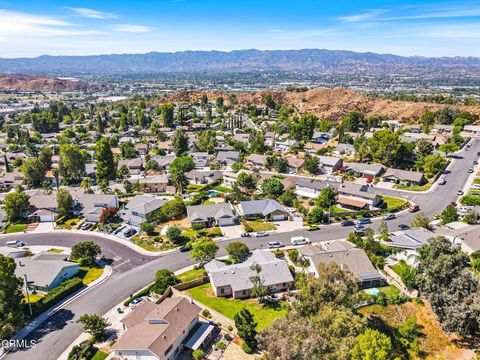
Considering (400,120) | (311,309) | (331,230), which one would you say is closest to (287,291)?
(311,309)

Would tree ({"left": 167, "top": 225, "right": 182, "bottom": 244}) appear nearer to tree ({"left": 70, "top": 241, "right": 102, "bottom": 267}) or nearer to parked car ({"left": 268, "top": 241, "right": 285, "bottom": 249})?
tree ({"left": 70, "top": 241, "right": 102, "bottom": 267})

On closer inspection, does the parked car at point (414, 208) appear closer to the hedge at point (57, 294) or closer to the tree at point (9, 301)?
the hedge at point (57, 294)

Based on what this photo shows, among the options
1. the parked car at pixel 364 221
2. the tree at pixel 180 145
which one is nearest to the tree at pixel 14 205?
the tree at pixel 180 145

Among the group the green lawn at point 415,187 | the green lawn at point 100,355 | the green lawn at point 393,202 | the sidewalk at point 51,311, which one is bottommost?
the sidewalk at point 51,311

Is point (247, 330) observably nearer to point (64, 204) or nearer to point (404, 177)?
point (64, 204)

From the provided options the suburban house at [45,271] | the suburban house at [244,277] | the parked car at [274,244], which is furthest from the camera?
the parked car at [274,244]

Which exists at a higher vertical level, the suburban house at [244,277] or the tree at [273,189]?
the tree at [273,189]

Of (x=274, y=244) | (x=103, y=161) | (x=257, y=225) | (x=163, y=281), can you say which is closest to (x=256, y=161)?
(x=257, y=225)

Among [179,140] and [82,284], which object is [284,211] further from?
[179,140]
